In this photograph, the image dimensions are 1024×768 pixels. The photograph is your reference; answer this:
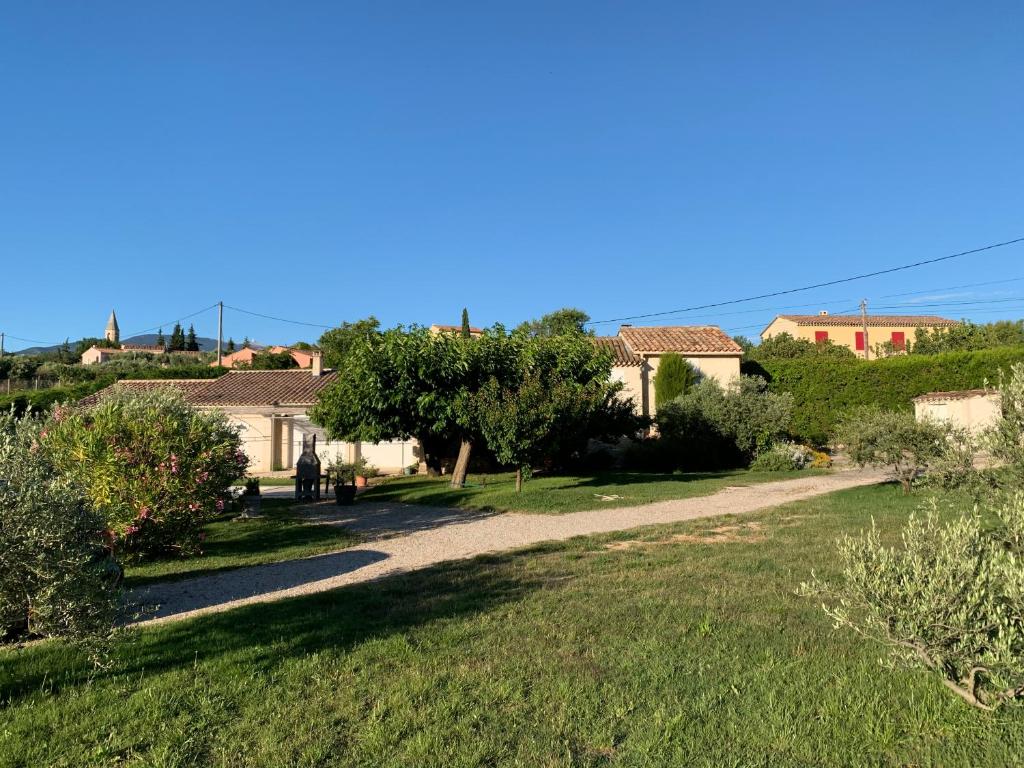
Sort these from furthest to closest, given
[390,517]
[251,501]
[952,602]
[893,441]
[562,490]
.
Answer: [562,490]
[251,501]
[893,441]
[390,517]
[952,602]

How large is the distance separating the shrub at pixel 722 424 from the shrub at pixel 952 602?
19.0 m

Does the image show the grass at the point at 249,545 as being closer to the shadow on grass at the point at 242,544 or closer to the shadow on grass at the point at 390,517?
the shadow on grass at the point at 242,544

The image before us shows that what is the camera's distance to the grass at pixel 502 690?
3.44m

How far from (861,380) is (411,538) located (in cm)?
2260

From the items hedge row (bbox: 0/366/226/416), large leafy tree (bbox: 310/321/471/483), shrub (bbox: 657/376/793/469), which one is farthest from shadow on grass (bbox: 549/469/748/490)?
hedge row (bbox: 0/366/226/416)

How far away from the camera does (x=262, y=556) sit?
31.5 feet

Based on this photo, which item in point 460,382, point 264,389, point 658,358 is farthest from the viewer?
point 658,358

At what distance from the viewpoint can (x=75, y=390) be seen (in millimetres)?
31922

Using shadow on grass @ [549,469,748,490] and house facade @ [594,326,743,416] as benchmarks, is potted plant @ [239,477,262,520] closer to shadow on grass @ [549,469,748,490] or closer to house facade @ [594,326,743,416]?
shadow on grass @ [549,469,748,490]

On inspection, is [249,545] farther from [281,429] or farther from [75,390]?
[75,390]

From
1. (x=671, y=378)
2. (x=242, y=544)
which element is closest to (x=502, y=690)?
(x=242, y=544)

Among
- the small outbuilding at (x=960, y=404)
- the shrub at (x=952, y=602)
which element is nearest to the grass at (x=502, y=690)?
the shrub at (x=952, y=602)

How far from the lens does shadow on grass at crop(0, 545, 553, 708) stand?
4.70m

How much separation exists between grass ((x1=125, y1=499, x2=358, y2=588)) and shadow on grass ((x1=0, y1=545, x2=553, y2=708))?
254 centimetres
